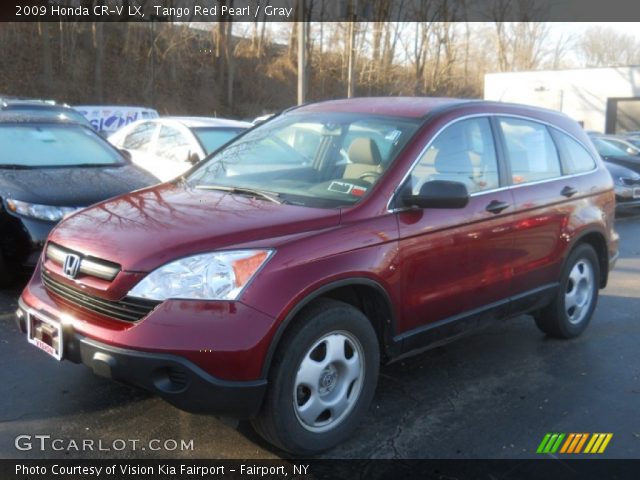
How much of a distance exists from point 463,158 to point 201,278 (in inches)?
78.9

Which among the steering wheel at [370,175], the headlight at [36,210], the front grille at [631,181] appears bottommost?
the front grille at [631,181]

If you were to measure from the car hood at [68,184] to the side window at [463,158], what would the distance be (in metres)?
3.11

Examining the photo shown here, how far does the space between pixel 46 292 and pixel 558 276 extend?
11.6ft

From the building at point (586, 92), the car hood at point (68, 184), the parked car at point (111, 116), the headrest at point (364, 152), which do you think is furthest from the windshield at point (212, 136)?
the building at point (586, 92)

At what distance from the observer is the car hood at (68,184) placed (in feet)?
17.8

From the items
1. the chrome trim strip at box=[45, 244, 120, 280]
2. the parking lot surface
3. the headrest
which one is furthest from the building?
the chrome trim strip at box=[45, 244, 120, 280]

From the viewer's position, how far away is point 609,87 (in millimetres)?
37625

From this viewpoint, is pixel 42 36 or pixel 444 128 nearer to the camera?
pixel 444 128

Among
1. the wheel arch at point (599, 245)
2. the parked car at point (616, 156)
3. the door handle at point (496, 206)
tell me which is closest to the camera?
the door handle at point (496, 206)

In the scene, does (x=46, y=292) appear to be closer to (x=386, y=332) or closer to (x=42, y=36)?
(x=386, y=332)

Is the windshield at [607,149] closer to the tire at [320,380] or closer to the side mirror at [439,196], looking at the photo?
the side mirror at [439,196]

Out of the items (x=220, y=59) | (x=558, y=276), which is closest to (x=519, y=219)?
(x=558, y=276)

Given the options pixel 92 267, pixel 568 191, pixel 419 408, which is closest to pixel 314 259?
pixel 92 267

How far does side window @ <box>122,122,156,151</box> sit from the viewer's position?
385 inches
